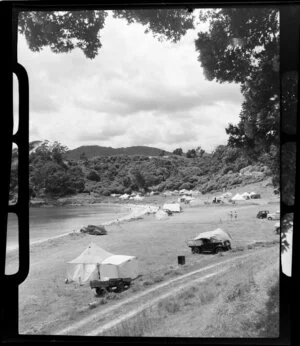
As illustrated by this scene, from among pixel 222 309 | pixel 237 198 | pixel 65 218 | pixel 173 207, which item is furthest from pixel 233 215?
pixel 65 218

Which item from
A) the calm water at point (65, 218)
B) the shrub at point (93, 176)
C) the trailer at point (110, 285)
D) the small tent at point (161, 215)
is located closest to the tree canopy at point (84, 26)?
the shrub at point (93, 176)

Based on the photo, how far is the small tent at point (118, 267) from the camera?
2.32 m

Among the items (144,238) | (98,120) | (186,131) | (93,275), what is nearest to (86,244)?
(93,275)

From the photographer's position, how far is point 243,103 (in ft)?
7.31

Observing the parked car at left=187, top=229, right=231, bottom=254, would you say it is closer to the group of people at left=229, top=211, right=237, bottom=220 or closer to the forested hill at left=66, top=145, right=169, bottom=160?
the group of people at left=229, top=211, right=237, bottom=220

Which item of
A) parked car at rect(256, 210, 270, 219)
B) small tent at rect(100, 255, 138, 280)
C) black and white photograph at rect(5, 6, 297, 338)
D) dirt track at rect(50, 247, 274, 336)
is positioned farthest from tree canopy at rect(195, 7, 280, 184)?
small tent at rect(100, 255, 138, 280)

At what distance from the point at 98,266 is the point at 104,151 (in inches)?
25.6

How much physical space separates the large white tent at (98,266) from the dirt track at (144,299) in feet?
0.51

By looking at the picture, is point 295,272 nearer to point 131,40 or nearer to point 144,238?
point 144,238

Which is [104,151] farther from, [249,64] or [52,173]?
[249,64]

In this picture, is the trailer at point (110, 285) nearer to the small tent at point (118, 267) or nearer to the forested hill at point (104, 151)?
the small tent at point (118, 267)

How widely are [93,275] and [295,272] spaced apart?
112 centimetres

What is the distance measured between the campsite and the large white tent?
0.5 inches

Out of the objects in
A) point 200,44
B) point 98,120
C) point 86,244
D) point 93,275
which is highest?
point 200,44
